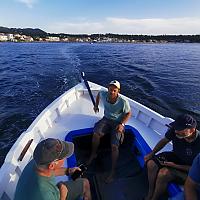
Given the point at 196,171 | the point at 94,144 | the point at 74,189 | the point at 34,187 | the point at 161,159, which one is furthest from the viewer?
the point at 94,144

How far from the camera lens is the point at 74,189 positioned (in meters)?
2.60

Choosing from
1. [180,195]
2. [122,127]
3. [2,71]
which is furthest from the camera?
[2,71]

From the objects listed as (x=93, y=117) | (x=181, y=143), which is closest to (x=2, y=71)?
(x=93, y=117)

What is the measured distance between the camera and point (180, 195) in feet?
8.16

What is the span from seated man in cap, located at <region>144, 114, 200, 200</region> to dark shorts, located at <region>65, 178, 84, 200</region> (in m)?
0.87

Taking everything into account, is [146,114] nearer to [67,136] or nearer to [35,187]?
[67,136]

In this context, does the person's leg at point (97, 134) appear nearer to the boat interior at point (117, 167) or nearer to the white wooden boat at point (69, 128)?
the boat interior at point (117, 167)

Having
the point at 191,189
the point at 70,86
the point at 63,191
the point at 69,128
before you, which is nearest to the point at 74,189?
the point at 63,191

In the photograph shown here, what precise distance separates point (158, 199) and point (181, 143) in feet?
2.38

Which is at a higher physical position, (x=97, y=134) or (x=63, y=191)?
(x=63, y=191)

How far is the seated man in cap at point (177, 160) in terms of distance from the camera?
267cm

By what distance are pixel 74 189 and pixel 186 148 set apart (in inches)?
54.8

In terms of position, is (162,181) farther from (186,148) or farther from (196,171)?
(196,171)

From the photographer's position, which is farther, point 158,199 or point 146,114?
point 146,114
